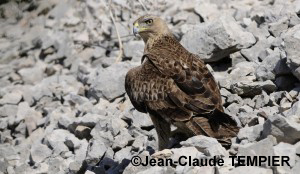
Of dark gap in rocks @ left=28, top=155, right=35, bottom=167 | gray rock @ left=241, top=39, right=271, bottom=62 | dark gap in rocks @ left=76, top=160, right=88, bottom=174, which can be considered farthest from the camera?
dark gap in rocks @ left=28, top=155, right=35, bottom=167

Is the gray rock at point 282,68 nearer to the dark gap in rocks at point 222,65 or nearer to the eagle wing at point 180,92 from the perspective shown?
the eagle wing at point 180,92

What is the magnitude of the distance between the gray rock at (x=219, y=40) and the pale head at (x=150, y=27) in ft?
1.94

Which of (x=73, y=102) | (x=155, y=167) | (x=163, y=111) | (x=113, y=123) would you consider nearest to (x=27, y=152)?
(x=73, y=102)

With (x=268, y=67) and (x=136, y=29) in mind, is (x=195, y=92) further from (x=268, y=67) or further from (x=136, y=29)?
(x=136, y=29)

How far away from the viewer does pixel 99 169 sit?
27.0ft

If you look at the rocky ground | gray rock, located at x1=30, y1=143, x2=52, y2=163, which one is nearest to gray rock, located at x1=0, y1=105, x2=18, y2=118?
the rocky ground

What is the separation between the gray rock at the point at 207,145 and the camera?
6574 millimetres

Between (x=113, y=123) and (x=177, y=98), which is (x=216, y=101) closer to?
(x=177, y=98)

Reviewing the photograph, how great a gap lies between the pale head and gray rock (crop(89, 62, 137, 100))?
114 cm

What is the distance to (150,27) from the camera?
901 centimetres

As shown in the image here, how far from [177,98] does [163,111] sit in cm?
24

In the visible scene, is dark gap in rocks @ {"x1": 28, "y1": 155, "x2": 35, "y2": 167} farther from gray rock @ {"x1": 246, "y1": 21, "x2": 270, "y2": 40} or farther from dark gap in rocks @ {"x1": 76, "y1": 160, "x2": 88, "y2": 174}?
gray rock @ {"x1": 246, "y1": 21, "x2": 270, "y2": 40}

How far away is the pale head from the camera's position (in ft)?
29.5

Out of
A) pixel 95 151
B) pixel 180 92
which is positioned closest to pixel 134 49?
pixel 95 151
